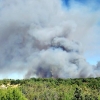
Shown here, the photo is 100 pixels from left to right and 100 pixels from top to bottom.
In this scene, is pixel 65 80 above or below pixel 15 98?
above

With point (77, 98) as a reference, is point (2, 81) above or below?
above

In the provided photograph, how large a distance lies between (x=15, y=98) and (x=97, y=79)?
5511 cm

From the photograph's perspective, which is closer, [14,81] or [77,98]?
[77,98]

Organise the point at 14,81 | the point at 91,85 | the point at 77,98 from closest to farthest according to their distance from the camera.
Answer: the point at 77,98
the point at 91,85
the point at 14,81

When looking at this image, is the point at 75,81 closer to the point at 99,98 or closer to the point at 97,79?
the point at 97,79

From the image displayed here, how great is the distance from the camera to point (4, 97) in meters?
37.1

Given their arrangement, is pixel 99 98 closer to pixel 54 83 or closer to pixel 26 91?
pixel 26 91

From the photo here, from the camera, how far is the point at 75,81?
86.4 m

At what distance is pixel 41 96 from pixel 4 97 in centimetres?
1433

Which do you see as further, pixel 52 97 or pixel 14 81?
pixel 14 81

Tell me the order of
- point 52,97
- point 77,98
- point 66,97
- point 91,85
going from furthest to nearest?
1. point 91,85
2. point 52,97
3. point 66,97
4. point 77,98

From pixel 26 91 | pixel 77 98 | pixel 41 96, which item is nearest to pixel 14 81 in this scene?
pixel 26 91

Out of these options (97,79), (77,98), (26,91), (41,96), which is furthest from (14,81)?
(77,98)

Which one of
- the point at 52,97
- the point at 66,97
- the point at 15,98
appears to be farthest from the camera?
the point at 52,97
